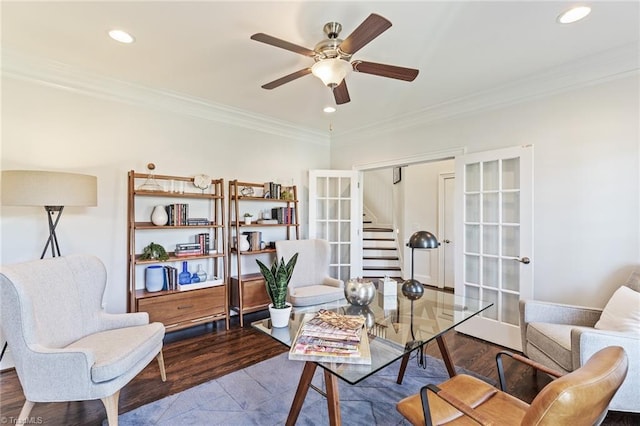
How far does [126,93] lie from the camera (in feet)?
9.87

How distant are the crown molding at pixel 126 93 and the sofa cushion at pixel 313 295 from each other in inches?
86.5

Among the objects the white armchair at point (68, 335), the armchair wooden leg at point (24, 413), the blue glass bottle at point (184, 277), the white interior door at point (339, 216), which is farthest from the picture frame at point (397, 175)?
the armchair wooden leg at point (24, 413)

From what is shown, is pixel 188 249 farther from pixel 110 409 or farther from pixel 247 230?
pixel 110 409

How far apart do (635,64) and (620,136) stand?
1.78 ft

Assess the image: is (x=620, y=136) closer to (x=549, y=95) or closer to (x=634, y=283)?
(x=549, y=95)

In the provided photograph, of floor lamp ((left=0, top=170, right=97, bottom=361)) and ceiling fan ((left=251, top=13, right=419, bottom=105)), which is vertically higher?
ceiling fan ((left=251, top=13, right=419, bottom=105))

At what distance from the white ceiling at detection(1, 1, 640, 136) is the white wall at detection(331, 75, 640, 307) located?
0.73 feet

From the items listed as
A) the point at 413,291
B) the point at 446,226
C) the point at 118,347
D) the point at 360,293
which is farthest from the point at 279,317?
the point at 446,226


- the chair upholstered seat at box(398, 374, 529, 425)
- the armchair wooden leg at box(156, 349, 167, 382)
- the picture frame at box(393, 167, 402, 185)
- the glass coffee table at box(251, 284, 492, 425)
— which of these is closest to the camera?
the chair upholstered seat at box(398, 374, 529, 425)

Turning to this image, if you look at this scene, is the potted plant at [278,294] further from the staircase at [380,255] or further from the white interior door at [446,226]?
the white interior door at [446,226]

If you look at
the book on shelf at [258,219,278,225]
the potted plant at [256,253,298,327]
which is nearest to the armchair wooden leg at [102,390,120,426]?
the potted plant at [256,253,298,327]

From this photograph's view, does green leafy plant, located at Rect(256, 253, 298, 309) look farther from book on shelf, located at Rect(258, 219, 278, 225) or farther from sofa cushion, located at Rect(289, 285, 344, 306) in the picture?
book on shelf, located at Rect(258, 219, 278, 225)

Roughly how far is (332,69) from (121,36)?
1592mm

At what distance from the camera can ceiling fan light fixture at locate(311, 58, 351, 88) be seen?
1852 mm
